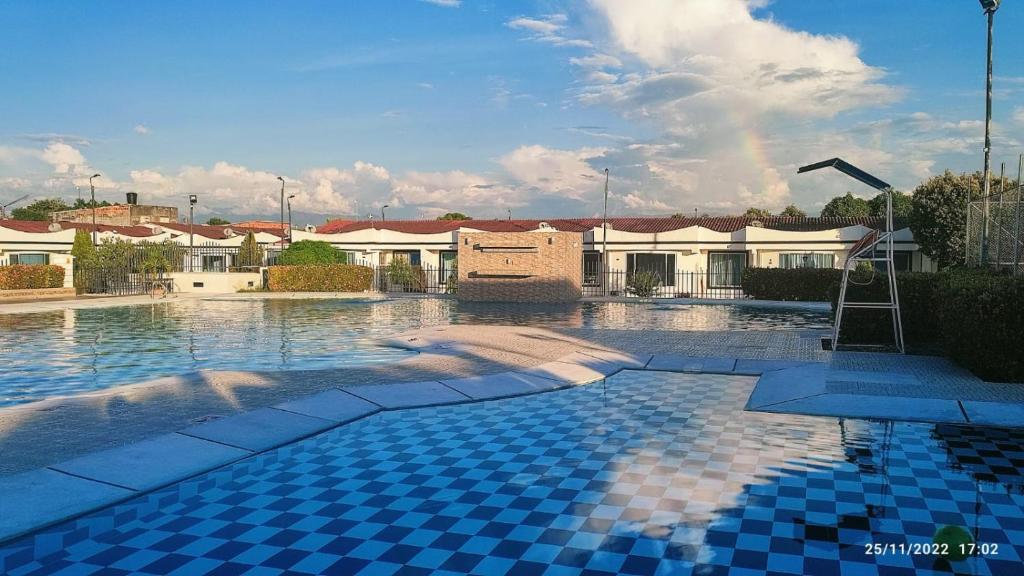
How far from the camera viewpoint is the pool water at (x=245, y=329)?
40.3 ft

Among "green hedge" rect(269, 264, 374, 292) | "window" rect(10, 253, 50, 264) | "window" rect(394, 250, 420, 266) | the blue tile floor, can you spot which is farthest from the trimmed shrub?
"window" rect(10, 253, 50, 264)

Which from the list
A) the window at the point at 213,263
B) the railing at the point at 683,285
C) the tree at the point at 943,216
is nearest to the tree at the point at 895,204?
the tree at the point at 943,216

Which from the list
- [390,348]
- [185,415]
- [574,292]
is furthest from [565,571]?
[574,292]

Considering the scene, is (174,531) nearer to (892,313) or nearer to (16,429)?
(16,429)

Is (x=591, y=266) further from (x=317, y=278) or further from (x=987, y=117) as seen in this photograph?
(x=987, y=117)

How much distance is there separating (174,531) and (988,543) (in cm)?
512

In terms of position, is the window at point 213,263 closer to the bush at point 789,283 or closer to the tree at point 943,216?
the bush at point 789,283

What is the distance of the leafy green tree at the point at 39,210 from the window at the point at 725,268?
236 feet

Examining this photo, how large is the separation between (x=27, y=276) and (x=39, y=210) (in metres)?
66.2

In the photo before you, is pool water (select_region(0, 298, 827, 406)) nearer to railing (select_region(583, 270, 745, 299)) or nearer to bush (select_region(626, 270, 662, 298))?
bush (select_region(626, 270, 662, 298))

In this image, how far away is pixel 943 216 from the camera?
35.8 m

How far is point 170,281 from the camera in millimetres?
37875

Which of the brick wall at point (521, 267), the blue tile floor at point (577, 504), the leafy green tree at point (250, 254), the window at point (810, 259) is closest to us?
the blue tile floor at point (577, 504)

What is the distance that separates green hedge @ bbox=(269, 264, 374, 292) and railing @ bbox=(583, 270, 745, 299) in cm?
1110
